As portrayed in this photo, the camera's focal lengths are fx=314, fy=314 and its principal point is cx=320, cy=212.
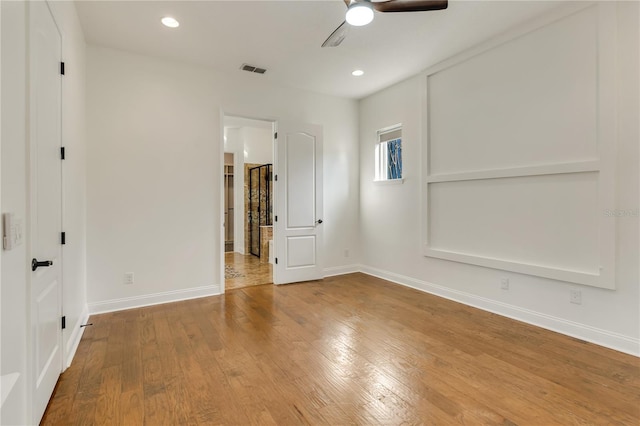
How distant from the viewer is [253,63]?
4004 millimetres

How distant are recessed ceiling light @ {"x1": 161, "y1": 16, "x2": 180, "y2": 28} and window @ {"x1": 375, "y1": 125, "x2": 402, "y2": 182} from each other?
3172 mm

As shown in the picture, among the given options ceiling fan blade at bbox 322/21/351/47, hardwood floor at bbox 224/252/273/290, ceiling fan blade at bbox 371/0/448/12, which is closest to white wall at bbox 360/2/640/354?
ceiling fan blade at bbox 371/0/448/12

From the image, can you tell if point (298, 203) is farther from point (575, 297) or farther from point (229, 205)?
point (229, 205)

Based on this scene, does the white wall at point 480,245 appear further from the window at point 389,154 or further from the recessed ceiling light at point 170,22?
the recessed ceiling light at point 170,22

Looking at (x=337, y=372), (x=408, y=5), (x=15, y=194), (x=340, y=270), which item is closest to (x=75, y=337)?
(x=15, y=194)

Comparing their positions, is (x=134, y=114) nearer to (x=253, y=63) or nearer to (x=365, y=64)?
(x=253, y=63)

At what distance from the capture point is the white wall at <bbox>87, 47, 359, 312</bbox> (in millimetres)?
3555

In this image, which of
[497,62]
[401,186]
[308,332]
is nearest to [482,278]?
[401,186]

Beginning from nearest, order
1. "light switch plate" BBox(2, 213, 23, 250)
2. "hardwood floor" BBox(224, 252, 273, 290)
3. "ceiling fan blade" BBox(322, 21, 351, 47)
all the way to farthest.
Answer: "light switch plate" BBox(2, 213, 23, 250)
"ceiling fan blade" BBox(322, 21, 351, 47)
"hardwood floor" BBox(224, 252, 273, 290)

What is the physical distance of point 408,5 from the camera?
7.78 ft

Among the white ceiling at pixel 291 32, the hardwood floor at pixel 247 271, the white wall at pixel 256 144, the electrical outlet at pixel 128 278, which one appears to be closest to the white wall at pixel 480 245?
the white ceiling at pixel 291 32

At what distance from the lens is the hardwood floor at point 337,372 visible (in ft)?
6.06

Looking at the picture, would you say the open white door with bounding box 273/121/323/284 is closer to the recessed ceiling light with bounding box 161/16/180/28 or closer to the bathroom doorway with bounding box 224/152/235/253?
the recessed ceiling light with bounding box 161/16/180/28

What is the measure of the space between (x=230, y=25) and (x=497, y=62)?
2.87 metres
